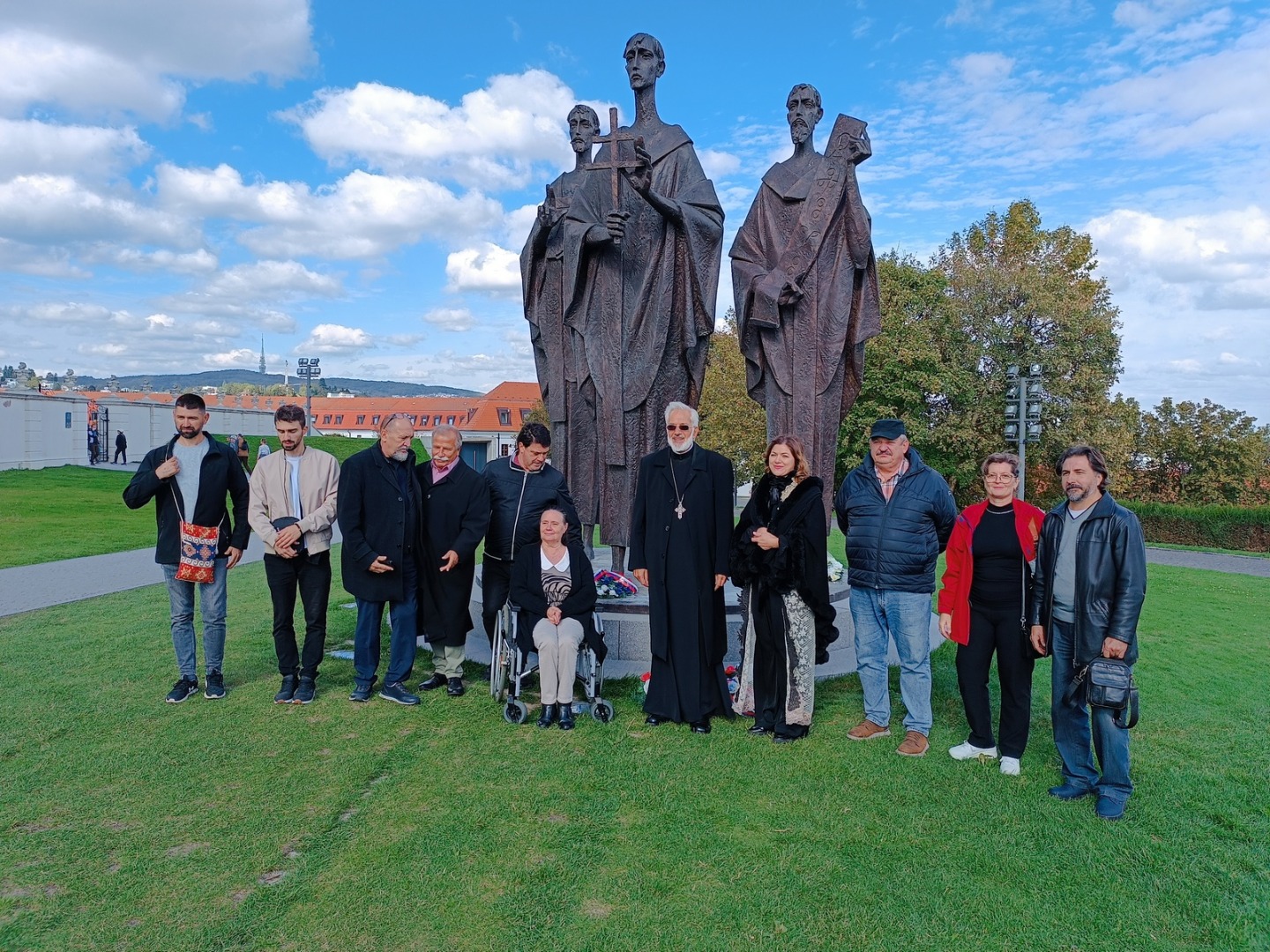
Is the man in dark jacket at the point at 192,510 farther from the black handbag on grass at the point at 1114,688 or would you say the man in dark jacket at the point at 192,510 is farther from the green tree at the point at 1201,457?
the green tree at the point at 1201,457

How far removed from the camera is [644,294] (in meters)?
6.31

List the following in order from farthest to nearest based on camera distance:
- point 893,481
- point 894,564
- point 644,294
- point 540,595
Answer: point 644,294 → point 540,595 → point 893,481 → point 894,564

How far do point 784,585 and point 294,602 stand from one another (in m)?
3.10

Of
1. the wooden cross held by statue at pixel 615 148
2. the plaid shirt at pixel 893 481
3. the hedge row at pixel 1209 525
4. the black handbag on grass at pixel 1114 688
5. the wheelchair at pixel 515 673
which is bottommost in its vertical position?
the hedge row at pixel 1209 525

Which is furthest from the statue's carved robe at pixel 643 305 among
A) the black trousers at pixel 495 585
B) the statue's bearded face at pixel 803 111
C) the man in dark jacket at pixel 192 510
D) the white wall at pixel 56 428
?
the white wall at pixel 56 428

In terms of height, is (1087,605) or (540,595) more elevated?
(1087,605)

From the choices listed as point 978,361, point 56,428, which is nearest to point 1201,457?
point 978,361

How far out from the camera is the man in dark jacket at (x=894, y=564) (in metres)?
4.49

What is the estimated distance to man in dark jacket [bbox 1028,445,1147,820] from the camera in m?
3.68

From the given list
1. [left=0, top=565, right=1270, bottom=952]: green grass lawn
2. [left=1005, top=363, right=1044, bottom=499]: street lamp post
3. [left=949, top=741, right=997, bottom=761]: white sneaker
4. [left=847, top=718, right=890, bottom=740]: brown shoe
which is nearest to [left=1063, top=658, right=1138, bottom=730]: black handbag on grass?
[left=0, top=565, right=1270, bottom=952]: green grass lawn

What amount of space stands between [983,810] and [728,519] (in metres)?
2.00

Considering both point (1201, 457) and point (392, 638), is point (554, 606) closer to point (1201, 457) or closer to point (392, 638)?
point (392, 638)

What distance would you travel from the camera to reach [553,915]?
2.90m

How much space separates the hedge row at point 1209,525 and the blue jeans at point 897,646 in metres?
18.9
